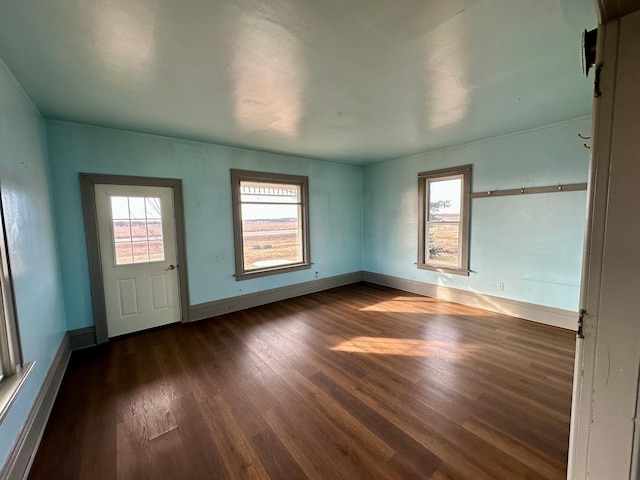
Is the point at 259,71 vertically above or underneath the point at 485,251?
above

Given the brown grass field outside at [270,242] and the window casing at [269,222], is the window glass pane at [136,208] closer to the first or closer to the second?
the window casing at [269,222]

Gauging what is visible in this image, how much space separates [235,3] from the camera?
142 cm

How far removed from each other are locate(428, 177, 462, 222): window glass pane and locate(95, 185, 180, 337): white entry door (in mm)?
4288

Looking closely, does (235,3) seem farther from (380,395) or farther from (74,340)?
(74,340)

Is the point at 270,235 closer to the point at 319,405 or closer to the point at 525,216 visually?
the point at 319,405

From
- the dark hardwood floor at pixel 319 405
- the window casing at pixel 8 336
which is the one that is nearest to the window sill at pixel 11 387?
the window casing at pixel 8 336

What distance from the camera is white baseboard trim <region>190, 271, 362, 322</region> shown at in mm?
4031

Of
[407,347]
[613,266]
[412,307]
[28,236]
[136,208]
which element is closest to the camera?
[613,266]

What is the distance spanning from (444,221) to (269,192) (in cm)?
314

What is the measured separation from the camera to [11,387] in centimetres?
153

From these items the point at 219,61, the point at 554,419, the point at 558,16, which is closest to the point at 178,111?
the point at 219,61

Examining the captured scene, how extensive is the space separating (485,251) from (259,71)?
3.98 m

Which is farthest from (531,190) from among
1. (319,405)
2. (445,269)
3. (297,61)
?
(319,405)

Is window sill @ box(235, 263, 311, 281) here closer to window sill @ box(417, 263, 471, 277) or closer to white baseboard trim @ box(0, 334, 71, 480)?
window sill @ box(417, 263, 471, 277)
